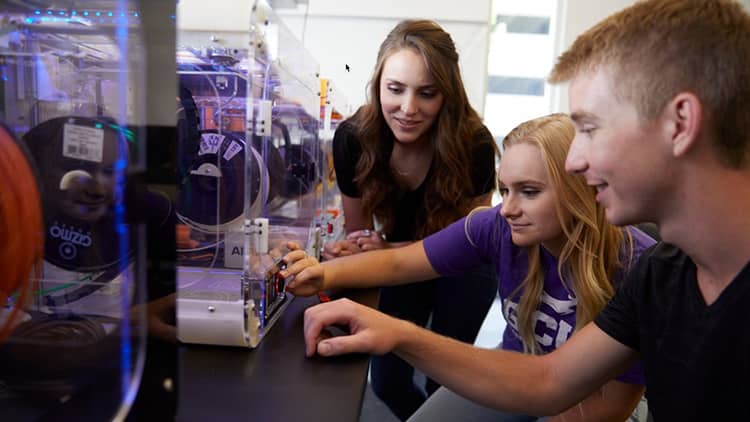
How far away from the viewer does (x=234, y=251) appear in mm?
949

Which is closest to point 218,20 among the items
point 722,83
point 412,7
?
point 722,83

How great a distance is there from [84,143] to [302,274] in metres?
→ 0.57

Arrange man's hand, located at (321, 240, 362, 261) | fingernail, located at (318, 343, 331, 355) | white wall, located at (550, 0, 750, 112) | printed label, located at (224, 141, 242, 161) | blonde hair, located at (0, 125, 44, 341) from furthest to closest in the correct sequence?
white wall, located at (550, 0, 750, 112) → man's hand, located at (321, 240, 362, 261) → printed label, located at (224, 141, 242, 161) → fingernail, located at (318, 343, 331, 355) → blonde hair, located at (0, 125, 44, 341)

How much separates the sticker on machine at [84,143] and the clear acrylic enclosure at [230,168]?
0.29 meters

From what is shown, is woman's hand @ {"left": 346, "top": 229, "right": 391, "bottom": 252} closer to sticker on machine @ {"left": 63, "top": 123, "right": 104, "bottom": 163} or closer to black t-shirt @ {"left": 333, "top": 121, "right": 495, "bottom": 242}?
black t-shirt @ {"left": 333, "top": 121, "right": 495, "bottom": 242}

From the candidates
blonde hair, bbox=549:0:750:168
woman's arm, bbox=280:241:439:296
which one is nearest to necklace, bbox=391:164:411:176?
woman's arm, bbox=280:241:439:296

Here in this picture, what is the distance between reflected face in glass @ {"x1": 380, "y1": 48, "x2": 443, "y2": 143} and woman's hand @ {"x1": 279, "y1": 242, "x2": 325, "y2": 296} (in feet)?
1.83

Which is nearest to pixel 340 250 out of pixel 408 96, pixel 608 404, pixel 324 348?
pixel 408 96

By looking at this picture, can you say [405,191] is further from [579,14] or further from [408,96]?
[579,14]

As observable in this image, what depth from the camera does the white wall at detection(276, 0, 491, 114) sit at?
3295 mm

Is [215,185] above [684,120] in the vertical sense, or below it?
below

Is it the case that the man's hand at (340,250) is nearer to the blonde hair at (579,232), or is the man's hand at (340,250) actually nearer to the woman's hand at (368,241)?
the woman's hand at (368,241)

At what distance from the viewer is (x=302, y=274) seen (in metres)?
1.04

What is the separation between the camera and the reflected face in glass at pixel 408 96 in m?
1.43
